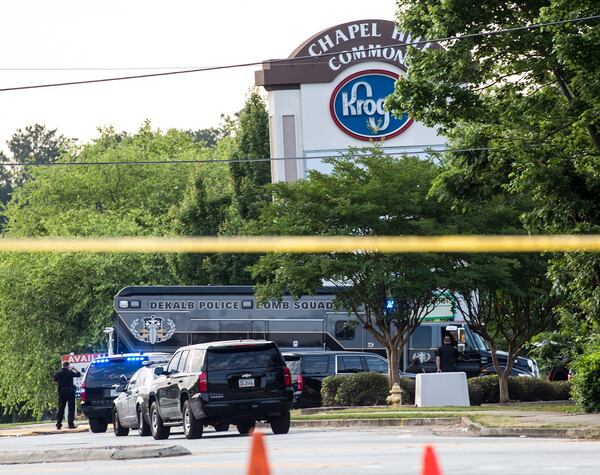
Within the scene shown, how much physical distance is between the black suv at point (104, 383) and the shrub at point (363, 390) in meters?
4.65

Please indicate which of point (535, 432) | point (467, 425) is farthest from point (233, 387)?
point (535, 432)

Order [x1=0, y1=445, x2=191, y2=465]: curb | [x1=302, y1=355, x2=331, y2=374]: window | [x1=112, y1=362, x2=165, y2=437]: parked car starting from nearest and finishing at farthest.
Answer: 1. [x1=0, y1=445, x2=191, y2=465]: curb
2. [x1=112, y1=362, x2=165, y2=437]: parked car
3. [x1=302, y1=355, x2=331, y2=374]: window

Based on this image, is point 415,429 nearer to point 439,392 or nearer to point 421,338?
point 439,392

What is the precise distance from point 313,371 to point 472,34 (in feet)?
45.5

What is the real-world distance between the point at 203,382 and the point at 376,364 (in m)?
15.5

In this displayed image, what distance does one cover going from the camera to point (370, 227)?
37312 millimetres

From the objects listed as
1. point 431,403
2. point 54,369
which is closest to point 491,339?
point 431,403

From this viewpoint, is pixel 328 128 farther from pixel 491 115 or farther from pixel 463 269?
pixel 491 115

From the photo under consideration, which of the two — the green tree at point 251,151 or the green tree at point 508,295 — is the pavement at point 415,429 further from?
the green tree at point 251,151

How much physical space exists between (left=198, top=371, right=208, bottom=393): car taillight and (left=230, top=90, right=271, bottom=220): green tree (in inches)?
1601

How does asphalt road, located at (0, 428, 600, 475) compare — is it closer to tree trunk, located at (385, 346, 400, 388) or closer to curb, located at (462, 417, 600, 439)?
curb, located at (462, 417, 600, 439)

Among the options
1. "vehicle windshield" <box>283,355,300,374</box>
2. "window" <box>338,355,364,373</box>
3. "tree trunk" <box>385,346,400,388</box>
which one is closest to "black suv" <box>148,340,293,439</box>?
"tree trunk" <box>385,346,400,388</box>

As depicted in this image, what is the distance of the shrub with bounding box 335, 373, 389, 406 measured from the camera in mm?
36031

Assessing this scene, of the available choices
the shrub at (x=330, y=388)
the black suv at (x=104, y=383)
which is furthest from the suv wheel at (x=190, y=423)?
the shrub at (x=330, y=388)
